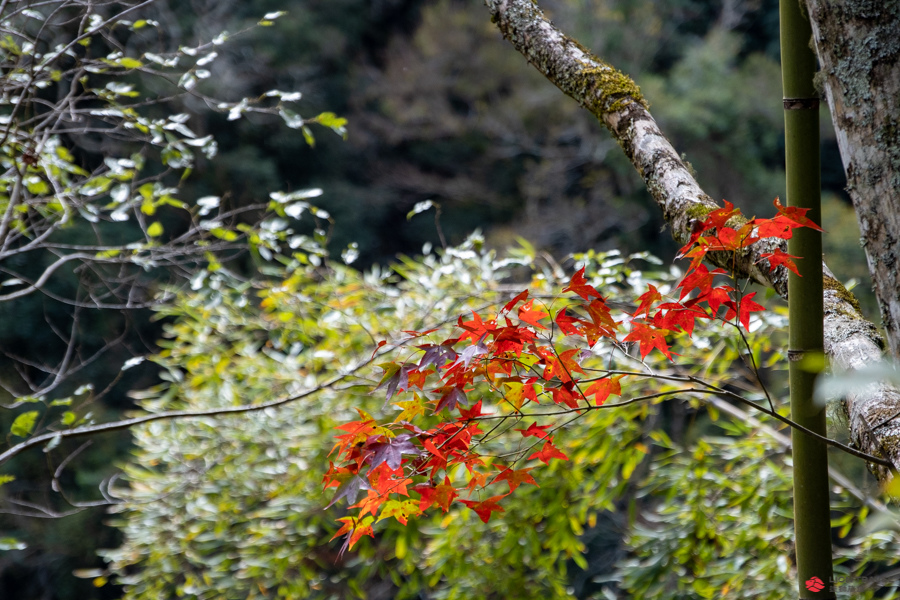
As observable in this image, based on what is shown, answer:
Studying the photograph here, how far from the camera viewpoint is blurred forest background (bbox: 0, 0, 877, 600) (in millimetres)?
6711

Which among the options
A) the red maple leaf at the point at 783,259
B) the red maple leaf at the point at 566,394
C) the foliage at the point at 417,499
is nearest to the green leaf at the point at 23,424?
the foliage at the point at 417,499

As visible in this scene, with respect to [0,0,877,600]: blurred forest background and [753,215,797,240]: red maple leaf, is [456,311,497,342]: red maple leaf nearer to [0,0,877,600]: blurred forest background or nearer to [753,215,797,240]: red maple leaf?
[753,215,797,240]: red maple leaf

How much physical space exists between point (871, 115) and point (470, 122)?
749 centimetres

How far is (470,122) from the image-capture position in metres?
7.58

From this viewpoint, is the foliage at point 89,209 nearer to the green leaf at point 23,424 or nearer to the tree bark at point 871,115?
the green leaf at point 23,424

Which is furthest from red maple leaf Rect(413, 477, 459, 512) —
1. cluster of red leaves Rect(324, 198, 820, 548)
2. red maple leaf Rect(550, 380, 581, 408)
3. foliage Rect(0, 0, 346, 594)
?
foliage Rect(0, 0, 346, 594)

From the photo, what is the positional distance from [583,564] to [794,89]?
1.57m

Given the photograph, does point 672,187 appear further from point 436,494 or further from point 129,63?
point 129,63

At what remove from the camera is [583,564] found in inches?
71.5

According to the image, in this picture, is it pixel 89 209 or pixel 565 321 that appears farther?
pixel 89 209

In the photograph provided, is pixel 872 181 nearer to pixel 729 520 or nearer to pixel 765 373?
pixel 729 520

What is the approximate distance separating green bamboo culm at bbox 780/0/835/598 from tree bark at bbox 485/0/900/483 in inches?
1.2

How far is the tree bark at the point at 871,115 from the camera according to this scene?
339 mm
